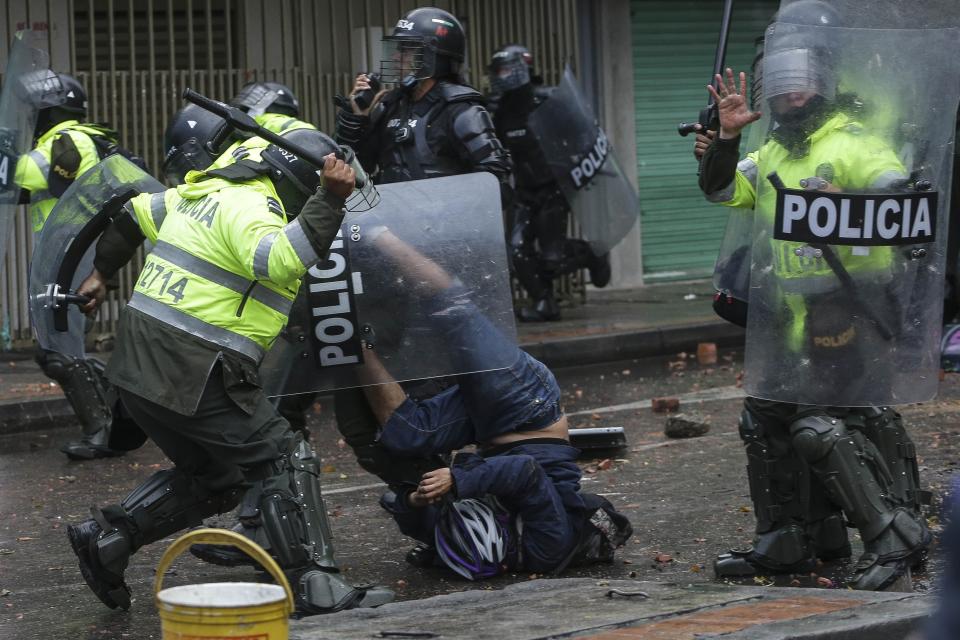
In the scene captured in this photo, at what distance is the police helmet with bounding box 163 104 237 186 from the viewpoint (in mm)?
6074

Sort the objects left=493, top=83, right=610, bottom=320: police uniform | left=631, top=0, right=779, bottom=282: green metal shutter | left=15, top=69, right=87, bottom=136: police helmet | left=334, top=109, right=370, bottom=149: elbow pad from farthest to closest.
Result: 1. left=631, top=0, right=779, bottom=282: green metal shutter
2. left=493, top=83, right=610, bottom=320: police uniform
3. left=15, top=69, right=87, bottom=136: police helmet
4. left=334, top=109, right=370, bottom=149: elbow pad

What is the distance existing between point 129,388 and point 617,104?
425 inches

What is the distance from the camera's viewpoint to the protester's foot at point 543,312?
1273 cm

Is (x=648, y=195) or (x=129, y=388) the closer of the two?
(x=129, y=388)

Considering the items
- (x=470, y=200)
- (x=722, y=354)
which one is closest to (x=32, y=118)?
(x=470, y=200)

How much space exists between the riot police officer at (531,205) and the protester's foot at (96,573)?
717 centimetres

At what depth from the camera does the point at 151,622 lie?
502 centimetres

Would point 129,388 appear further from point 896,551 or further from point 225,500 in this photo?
point 896,551

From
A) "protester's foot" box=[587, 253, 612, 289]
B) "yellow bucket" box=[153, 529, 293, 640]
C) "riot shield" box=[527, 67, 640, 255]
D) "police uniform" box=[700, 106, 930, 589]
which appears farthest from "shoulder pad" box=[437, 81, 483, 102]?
"protester's foot" box=[587, 253, 612, 289]

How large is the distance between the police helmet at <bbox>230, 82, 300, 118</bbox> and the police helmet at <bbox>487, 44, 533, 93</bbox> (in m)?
3.97

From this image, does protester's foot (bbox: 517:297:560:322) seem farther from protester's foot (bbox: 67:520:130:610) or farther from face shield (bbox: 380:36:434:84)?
protester's foot (bbox: 67:520:130:610)

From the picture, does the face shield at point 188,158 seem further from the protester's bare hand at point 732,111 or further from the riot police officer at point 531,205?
the riot police officer at point 531,205

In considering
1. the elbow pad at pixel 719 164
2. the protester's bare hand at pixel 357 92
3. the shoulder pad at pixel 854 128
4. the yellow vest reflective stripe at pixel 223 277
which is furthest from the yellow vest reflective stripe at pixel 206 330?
the protester's bare hand at pixel 357 92

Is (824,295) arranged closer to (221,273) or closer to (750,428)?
(750,428)
